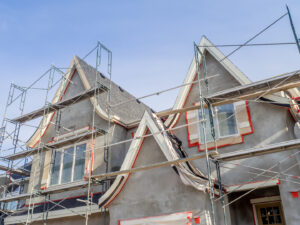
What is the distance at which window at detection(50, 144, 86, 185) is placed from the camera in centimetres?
1484

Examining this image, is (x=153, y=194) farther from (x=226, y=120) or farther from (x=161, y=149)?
(x=226, y=120)

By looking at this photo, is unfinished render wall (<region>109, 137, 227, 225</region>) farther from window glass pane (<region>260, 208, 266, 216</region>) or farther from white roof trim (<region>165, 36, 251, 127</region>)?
window glass pane (<region>260, 208, 266, 216</region>)

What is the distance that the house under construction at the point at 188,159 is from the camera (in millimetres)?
10359

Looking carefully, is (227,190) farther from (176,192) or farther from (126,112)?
(126,112)

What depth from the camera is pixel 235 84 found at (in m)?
12.9

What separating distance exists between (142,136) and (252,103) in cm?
437

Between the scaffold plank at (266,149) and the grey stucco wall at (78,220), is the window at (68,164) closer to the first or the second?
the grey stucco wall at (78,220)

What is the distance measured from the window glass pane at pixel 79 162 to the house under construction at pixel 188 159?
0.06 metres

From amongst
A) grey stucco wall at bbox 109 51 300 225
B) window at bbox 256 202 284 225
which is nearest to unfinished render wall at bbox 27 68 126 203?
grey stucco wall at bbox 109 51 300 225

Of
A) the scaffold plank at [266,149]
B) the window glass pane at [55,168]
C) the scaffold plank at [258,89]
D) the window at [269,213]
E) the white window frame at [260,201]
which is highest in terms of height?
the scaffold plank at [258,89]

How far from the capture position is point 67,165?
607 inches

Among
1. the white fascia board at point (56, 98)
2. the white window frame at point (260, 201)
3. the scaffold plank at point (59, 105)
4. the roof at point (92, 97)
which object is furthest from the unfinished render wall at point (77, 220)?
the white window frame at point (260, 201)

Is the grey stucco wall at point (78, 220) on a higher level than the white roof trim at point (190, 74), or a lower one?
lower

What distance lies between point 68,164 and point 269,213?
9100 millimetres
